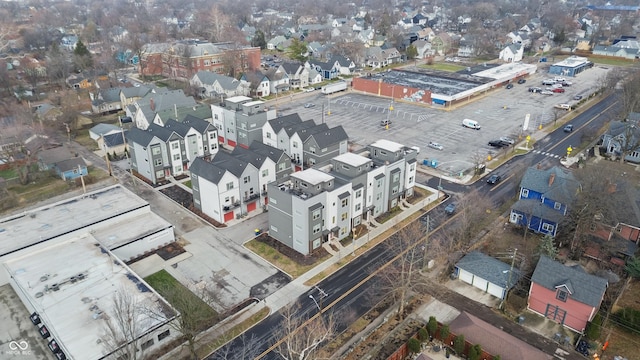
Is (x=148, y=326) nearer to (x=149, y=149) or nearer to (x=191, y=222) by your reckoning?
(x=191, y=222)

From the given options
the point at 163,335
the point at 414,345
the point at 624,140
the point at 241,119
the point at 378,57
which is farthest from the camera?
the point at 378,57

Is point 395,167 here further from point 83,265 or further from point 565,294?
point 83,265

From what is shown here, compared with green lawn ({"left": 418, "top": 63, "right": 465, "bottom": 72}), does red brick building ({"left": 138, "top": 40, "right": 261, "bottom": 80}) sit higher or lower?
higher

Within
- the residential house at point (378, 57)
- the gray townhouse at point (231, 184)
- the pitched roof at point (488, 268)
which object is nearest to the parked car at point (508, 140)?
the pitched roof at point (488, 268)

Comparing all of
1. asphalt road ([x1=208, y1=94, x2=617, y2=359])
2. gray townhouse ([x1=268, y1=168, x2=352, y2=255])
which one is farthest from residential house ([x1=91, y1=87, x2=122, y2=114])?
asphalt road ([x1=208, y1=94, x2=617, y2=359])

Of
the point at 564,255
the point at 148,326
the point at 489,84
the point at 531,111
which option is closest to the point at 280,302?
the point at 148,326

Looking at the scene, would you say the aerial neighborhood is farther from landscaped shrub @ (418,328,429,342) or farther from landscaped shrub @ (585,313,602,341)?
landscaped shrub @ (418,328,429,342)

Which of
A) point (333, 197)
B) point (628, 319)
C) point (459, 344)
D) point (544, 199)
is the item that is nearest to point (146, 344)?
point (333, 197)
